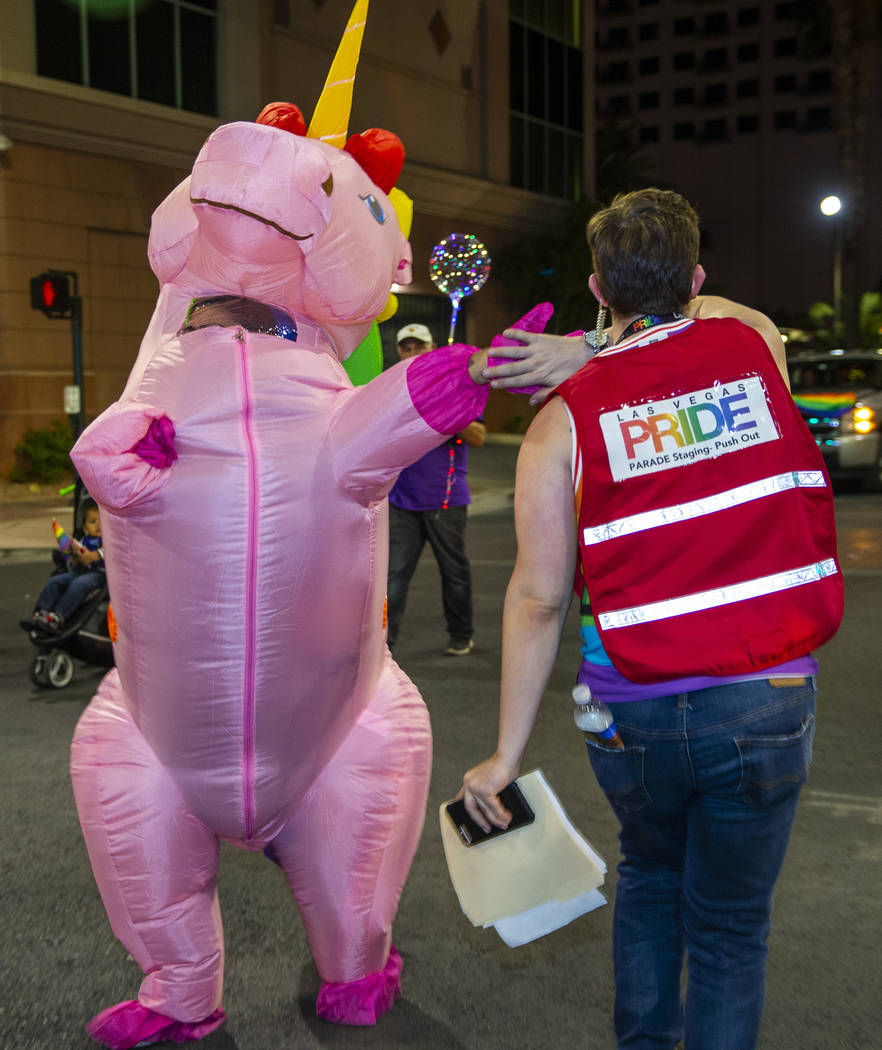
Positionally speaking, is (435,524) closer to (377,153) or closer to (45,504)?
(377,153)

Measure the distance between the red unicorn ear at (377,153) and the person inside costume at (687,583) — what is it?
4.29 ft

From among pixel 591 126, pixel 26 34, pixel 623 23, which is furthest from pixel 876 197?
pixel 26 34

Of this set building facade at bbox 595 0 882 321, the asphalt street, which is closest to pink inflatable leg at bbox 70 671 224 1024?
the asphalt street

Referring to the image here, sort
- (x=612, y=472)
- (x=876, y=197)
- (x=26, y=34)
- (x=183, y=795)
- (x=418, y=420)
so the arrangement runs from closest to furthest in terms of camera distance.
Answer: (x=612, y=472) < (x=418, y=420) < (x=183, y=795) < (x=26, y=34) < (x=876, y=197)

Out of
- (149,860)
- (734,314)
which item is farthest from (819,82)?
(149,860)

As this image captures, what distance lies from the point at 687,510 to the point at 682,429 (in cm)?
14

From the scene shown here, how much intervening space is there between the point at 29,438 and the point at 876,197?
55827mm

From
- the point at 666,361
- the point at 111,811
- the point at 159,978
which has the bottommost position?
the point at 159,978

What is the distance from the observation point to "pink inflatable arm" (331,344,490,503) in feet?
8.64

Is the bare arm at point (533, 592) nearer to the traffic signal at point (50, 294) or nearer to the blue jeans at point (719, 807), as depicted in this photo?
the blue jeans at point (719, 807)

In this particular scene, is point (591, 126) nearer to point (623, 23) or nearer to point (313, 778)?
point (313, 778)

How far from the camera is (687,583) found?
2133mm

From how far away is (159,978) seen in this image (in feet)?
9.88

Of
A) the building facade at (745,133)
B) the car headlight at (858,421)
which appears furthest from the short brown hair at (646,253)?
the building facade at (745,133)
